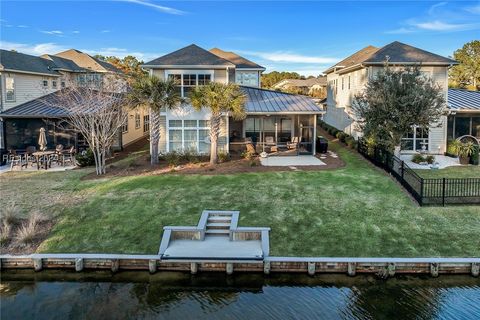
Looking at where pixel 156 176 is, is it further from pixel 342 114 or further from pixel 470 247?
pixel 342 114

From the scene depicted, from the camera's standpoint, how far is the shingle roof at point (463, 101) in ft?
79.6

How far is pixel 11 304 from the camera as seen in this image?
10398 mm

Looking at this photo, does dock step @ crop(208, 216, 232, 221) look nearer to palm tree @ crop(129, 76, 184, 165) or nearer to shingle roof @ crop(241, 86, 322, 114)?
palm tree @ crop(129, 76, 184, 165)

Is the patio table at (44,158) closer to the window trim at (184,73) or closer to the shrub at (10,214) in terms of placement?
the shrub at (10,214)

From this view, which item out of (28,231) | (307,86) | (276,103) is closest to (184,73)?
→ (276,103)

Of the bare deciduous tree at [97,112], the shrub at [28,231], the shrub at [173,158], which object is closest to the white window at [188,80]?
the bare deciduous tree at [97,112]

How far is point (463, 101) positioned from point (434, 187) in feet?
40.0

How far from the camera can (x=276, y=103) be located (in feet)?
82.5

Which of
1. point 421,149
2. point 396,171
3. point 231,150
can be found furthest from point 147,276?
point 421,149

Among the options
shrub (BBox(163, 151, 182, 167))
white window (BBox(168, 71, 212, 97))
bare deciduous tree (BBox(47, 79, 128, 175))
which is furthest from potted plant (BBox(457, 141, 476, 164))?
bare deciduous tree (BBox(47, 79, 128, 175))

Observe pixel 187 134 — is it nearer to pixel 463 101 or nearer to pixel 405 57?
pixel 405 57

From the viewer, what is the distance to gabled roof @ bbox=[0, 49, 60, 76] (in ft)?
94.9

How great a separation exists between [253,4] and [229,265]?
16766 mm

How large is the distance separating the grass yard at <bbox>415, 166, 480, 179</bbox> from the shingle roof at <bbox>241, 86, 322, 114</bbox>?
6.78 metres
